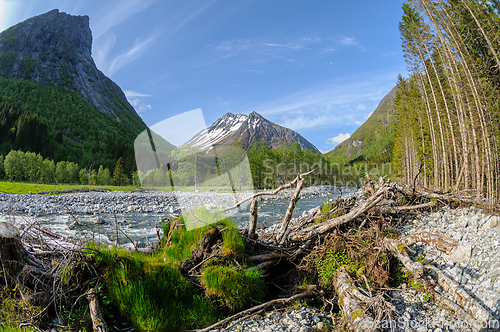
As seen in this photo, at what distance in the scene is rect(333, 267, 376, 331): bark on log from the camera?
2904mm

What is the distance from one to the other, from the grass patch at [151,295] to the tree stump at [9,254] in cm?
96

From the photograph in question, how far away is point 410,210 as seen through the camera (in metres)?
6.76

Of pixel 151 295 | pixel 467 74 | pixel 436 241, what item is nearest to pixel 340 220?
pixel 436 241

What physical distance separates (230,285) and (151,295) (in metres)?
1.16

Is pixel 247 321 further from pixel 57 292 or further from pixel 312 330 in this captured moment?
pixel 57 292

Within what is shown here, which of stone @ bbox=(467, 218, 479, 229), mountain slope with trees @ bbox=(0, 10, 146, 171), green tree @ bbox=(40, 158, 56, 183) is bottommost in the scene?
stone @ bbox=(467, 218, 479, 229)

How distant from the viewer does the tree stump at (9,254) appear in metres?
3.24

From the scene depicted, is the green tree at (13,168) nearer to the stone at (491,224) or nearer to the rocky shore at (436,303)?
the rocky shore at (436,303)

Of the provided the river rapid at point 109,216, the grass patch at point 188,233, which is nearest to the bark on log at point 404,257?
the river rapid at point 109,216

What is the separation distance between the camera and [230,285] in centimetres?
375

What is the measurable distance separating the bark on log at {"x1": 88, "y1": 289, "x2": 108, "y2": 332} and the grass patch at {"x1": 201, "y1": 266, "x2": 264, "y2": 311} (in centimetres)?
138

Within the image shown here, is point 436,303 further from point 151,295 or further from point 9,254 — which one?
point 9,254

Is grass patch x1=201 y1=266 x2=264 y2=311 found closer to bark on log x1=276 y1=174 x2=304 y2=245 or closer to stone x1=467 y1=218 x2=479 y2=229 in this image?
bark on log x1=276 y1=174 x2=304 y2=245

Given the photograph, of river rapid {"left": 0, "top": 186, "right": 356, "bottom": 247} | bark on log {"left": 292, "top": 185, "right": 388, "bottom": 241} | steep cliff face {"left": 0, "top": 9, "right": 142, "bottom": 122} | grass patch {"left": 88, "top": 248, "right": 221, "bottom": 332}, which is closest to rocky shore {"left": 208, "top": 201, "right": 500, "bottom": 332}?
grass patch {"left": 88, "top": 248, "right": 221, "bottom": 332}
